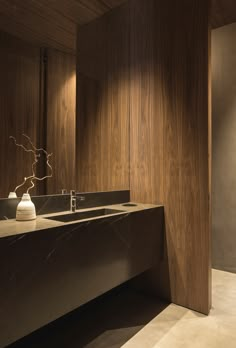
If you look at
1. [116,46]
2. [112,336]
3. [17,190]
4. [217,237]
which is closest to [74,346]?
[112,336]

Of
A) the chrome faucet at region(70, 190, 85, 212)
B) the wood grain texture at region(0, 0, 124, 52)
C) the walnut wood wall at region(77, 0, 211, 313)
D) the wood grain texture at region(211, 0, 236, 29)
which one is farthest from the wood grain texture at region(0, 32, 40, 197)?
the wood grain texture at region(211, 0, 236, 29)

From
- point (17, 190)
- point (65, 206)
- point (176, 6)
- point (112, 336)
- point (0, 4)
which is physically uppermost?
point (176, 6)

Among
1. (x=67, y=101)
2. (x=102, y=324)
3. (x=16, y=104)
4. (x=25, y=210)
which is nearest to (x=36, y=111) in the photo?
(x=16, y=104)

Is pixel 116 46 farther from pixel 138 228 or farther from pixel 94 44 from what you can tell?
pixel 138 228

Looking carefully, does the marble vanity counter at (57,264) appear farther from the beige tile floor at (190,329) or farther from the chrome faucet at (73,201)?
the beige tile floor at (190,329)

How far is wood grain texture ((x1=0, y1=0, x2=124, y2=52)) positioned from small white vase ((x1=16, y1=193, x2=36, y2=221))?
1147 mm

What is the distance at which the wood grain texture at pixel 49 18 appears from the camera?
178 cm

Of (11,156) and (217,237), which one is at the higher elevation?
(11,156)

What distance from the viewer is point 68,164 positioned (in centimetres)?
211

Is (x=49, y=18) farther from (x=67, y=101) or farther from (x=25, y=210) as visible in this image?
(x=25, y=210)

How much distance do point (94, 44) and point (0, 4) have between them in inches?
35.4

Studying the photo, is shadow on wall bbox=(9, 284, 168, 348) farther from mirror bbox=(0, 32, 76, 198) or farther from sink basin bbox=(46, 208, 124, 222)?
mirror bbox=(0, 32, 76, 198)

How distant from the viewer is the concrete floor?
1.71m

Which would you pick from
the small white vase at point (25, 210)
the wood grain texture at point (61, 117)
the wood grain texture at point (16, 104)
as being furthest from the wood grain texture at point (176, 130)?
the small white vase at point (25, 210)
